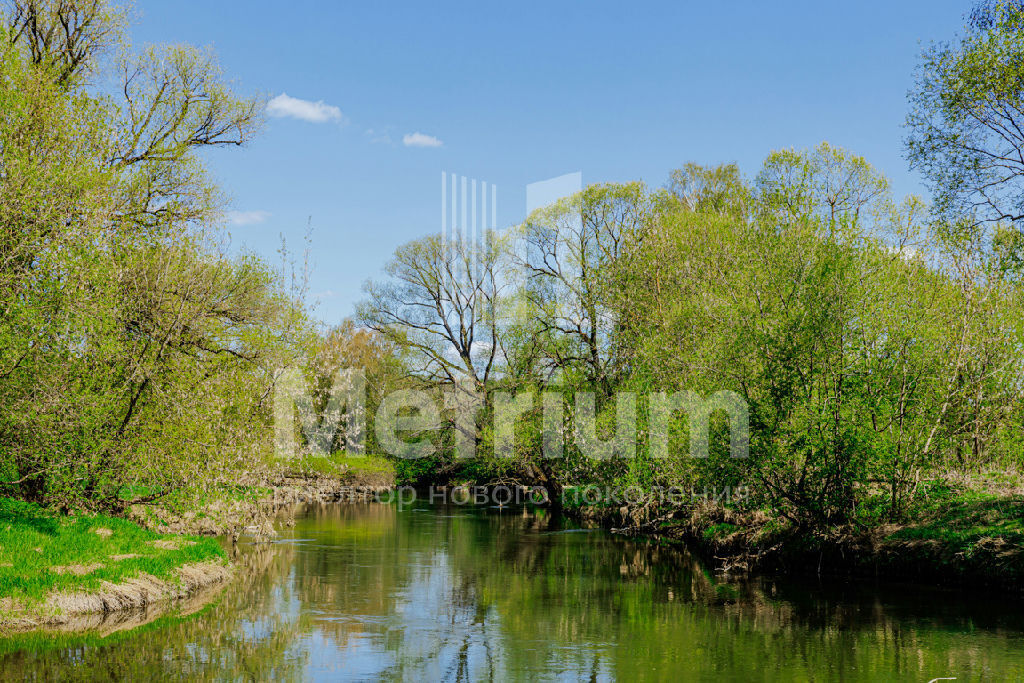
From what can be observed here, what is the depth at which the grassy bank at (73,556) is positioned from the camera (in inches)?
696

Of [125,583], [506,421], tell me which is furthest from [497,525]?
[125,583]

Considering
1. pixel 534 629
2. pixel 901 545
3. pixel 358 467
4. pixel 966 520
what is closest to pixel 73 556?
pixel 534 629

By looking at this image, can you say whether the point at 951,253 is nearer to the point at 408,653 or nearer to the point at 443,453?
the point at 408,653

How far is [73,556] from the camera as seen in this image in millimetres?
19750

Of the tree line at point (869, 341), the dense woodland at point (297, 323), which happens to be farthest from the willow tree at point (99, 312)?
the tree line at point (869, 341)

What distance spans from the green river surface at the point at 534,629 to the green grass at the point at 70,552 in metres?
1.57

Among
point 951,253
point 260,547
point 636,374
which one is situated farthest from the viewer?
point 636,374

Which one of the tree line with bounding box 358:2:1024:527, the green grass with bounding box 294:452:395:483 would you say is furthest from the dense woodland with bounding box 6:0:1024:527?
the green grass with bounding box 294:452:395:483

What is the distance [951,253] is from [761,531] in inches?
461

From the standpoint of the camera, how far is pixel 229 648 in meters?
17.0

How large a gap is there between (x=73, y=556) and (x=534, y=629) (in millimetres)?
11239

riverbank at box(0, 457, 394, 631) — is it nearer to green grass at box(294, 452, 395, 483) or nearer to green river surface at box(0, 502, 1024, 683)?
green river surface at box(0, 502, 1024, 683)

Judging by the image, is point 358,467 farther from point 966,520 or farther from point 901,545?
point 966,520

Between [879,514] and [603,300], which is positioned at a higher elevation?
[603,300]
